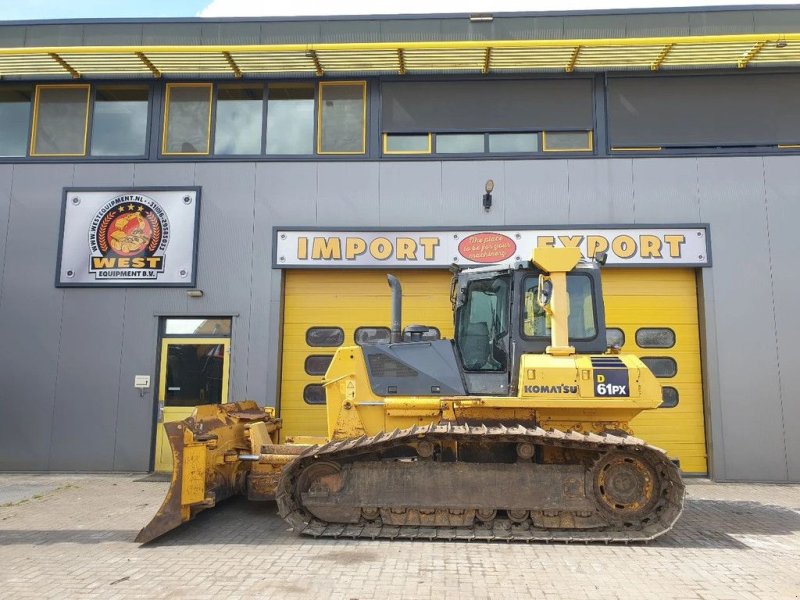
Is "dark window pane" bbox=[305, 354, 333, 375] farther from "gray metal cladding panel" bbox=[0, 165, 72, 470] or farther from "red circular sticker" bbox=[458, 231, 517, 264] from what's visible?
"gray metal cladding panel" bbox=[0, 165, 72, 470]

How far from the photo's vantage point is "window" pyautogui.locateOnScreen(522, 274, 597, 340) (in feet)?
20.9

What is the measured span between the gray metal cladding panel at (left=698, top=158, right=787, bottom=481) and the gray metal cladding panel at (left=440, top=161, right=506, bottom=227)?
347 centimetres

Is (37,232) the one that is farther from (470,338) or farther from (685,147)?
(685,147)

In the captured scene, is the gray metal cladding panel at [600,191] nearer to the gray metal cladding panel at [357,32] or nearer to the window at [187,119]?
the gray metal cladding panel at [357,32]

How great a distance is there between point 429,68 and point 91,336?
7542 millimetres

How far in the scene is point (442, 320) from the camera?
10195 mm

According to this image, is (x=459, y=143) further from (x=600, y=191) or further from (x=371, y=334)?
(x=371, y=334)

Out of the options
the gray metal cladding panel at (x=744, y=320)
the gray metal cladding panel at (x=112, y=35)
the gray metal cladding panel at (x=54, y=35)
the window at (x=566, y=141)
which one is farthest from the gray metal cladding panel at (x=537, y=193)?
the gray metal cladding panel at (x=54, y=35)

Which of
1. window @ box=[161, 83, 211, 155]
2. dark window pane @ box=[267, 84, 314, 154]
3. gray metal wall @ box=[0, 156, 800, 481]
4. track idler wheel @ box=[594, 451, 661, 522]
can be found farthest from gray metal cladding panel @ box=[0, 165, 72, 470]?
track idler wheel @ box=[594, 451, 661, 522]

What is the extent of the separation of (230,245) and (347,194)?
7.33 ft

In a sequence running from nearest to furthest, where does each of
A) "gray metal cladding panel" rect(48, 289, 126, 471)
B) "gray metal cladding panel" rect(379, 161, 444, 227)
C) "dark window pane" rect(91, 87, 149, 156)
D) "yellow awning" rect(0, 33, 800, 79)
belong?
"gray metal cladding panel" rect(48, 289, 126, 471) → "yellow awning" rect(0, 33, 800, 79) → "gray metal cladding panel" rect(379, 161, 444, 227) → "dark window pane" rect(91, 87, 149, 156)

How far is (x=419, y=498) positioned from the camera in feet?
19.3

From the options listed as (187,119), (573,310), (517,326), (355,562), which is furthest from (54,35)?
(355,562)

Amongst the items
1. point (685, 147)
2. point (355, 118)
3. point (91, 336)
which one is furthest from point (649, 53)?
point (91, 336)
